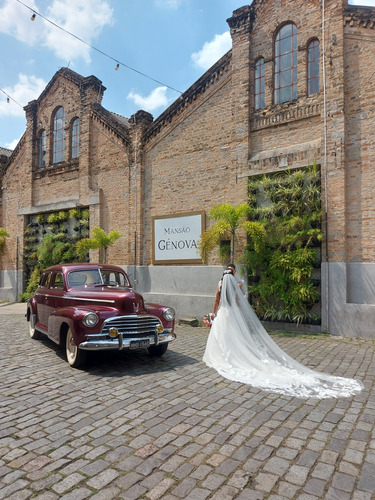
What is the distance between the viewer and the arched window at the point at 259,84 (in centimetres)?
1096

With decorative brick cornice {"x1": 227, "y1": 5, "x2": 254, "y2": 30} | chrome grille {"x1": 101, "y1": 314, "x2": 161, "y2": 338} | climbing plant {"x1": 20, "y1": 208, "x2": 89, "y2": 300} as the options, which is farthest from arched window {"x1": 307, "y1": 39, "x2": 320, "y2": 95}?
climbing plant {"x1": 20, "y1": 208, "x2": 89, "y2": 300}

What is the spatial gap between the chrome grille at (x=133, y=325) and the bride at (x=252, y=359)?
1159 mm

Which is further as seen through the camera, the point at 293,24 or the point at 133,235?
the point at 133,235

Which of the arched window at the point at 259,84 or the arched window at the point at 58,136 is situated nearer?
the arched window at the point at 259,84

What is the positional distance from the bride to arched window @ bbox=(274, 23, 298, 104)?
647 cm

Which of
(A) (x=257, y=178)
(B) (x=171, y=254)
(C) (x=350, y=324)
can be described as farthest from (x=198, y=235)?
(C) (x=350, y=324)

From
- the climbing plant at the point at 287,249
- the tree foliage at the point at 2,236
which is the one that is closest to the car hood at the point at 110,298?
the climbing plant at the point at 287,249

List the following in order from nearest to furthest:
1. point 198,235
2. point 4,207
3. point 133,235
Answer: point 198,235 < point 133,235 < point 4,207

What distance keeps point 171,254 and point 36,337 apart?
208 inches

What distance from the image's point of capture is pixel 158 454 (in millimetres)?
3270

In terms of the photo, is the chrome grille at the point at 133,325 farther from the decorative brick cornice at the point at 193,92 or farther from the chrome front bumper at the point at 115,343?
the decorative brick cornice at the point at 193,92

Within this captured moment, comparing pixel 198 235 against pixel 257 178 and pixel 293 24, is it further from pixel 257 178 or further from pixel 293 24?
pixel 293 24

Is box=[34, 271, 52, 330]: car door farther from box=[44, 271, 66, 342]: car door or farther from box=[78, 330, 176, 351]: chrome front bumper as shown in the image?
box=[78, 330, 176, 351]: chrome front bumper

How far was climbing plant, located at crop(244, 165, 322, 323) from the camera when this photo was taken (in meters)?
9.41
